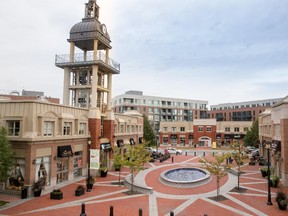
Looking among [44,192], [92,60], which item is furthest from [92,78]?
[44,192]

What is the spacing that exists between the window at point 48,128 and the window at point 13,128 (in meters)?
2.43

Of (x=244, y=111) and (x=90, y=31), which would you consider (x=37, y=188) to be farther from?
(x=244, y=111)

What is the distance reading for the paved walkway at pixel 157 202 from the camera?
2016 cm

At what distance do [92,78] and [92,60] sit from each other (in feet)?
7.97

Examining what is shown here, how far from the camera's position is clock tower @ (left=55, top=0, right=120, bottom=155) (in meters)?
35.8

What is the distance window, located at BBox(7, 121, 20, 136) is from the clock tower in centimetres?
1070

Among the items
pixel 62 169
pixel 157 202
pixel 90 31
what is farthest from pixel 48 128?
pixel 90 31

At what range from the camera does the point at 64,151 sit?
2894 centimetres

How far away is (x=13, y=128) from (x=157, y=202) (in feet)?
49.2

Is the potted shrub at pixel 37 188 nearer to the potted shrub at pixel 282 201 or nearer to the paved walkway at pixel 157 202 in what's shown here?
the paved walkway at pixel 157 202

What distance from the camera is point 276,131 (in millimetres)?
34188

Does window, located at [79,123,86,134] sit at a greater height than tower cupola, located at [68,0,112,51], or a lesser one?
lesser

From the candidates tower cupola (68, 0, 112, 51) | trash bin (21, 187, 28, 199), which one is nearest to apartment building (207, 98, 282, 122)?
tower cupola (68, 0, 112, 51)

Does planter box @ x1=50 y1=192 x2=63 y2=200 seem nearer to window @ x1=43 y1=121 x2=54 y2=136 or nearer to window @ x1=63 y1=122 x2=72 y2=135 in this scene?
window @ x1=43 y1=121 x2=54 y2=136
